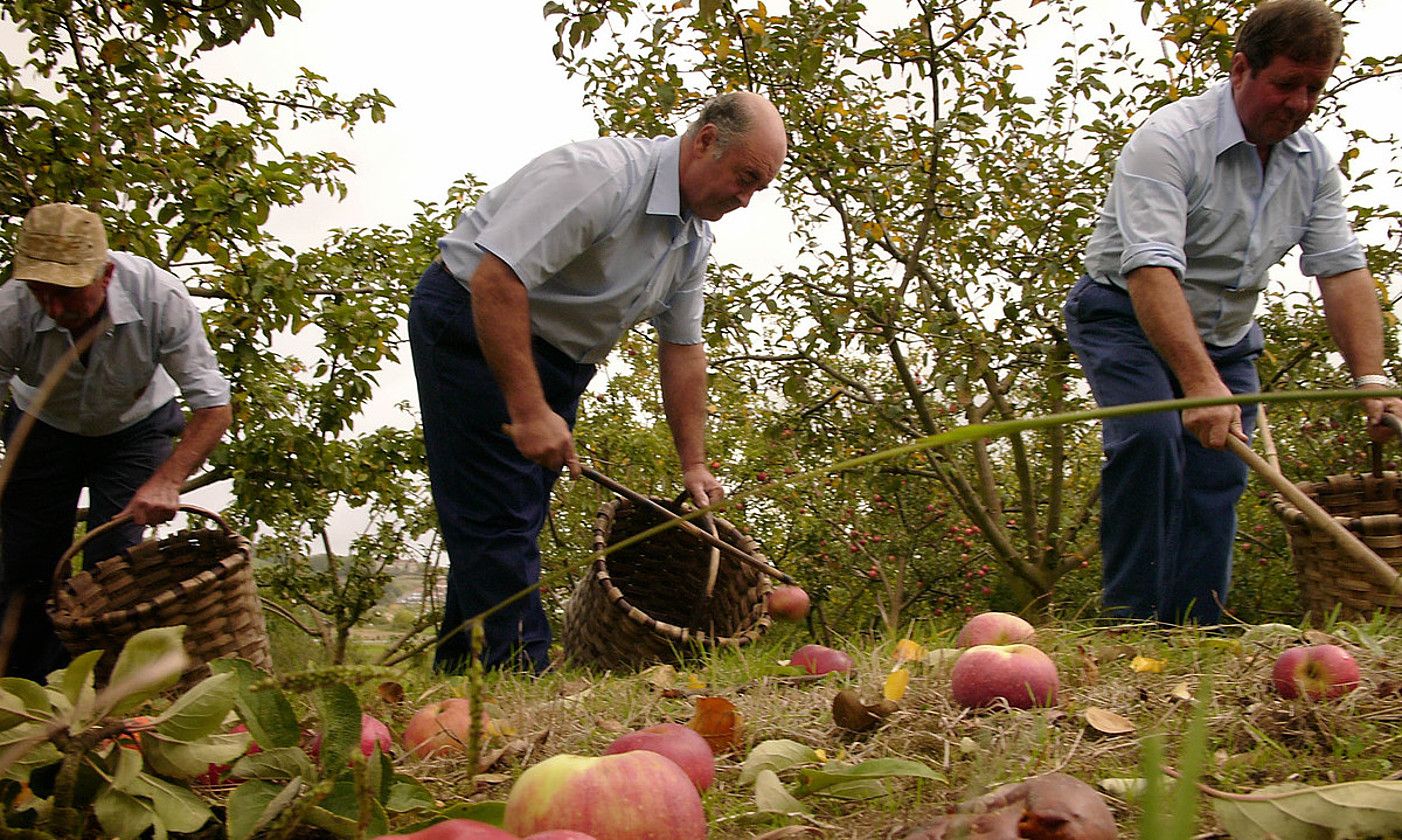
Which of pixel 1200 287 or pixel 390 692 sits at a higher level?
pixel 1200 287

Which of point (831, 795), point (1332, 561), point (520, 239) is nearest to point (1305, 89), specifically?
point (1332, 561)

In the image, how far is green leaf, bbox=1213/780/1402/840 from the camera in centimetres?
91

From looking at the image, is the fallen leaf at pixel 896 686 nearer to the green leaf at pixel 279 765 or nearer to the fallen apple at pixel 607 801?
the fallen apple at pixel 607 801

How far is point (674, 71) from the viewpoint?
493 centimetres

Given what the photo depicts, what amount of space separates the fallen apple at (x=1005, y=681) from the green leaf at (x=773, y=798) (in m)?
0.39

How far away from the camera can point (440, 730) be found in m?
1.46

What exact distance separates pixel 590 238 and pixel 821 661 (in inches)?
50.5

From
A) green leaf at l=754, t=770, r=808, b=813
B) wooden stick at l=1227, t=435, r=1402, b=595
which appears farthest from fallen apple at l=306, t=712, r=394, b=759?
wooden stick at l=1227, t=435, r=1402, b=595

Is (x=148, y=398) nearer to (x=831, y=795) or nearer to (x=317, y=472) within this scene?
(x=317, y=472)

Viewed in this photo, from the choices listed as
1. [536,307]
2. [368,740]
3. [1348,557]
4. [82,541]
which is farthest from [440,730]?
[1348,557]

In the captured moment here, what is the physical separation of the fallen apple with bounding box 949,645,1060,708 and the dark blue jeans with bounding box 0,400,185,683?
9.82ft

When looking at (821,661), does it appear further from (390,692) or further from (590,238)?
(590,238)

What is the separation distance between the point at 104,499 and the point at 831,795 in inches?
126

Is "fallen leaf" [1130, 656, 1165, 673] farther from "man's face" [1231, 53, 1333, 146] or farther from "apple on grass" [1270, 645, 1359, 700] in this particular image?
"man's face" [1231, 53, 1333, 146]
